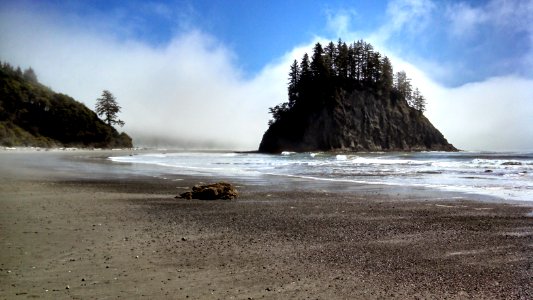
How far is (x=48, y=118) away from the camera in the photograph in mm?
116875

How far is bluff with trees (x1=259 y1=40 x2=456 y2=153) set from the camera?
93812mm

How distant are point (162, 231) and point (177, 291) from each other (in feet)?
10.3

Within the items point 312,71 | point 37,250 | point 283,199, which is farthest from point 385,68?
point 37,250

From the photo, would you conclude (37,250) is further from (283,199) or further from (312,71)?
(312,71)

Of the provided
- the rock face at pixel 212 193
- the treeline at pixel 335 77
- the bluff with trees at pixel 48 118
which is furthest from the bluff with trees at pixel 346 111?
the rock face at pixel 212 193

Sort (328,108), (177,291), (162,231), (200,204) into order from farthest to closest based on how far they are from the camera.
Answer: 1. (328,108)
2. (200,204)
3. (162,231)
4. (177,291)

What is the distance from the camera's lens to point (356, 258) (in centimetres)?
556

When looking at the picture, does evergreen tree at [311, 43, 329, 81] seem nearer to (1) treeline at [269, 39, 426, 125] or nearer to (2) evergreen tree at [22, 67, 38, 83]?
(1) treeline at [269, 39, 426, 125]

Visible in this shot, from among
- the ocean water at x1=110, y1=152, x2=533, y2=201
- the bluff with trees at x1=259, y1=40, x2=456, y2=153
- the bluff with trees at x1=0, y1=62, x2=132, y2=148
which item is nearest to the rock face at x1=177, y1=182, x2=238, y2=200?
the ocean water at x1=110, y1=152, x2=533, y2=201

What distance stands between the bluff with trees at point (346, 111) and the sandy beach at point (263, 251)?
273 feet

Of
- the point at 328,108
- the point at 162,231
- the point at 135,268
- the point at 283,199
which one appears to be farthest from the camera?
the point at 328,108

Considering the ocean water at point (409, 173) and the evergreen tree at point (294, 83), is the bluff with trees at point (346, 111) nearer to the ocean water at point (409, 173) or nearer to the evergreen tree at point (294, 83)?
the evergreen tree at point (294, 83)

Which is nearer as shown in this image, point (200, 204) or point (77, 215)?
point (77, 215)

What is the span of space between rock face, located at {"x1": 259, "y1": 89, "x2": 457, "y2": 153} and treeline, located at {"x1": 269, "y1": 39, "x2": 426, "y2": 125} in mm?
2080
